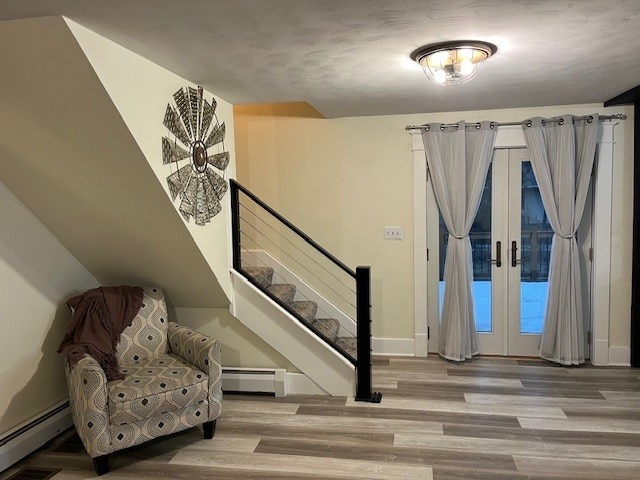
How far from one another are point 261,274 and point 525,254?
2331 mm

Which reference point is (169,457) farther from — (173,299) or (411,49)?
(411,49)

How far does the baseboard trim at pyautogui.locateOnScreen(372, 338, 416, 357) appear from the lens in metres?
4.64

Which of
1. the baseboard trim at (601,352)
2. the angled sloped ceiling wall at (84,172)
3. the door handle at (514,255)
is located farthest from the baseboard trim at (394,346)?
the angled sloped ceiling wall at (84,172)

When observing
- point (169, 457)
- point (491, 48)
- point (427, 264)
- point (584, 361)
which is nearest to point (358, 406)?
point (169, 457)

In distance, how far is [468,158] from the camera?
4.36m

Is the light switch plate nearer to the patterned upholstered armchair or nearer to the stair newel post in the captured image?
the stair newel post

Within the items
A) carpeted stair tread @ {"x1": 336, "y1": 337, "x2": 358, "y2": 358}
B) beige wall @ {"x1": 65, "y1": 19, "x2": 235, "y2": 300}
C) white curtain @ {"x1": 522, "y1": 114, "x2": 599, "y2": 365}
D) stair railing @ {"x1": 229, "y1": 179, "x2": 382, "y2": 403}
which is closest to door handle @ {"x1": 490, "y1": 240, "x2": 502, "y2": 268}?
white curtain @ {"x1": 522, "y1": 114, "x2": 599, "y2": 365}

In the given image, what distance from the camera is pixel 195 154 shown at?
3178 millimetres

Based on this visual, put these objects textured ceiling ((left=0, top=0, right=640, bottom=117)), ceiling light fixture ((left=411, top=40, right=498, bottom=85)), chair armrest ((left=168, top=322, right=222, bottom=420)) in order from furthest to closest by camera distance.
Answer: chair armrest ((left=168, top=322, right=222, bottom=420)) → ceiling light fixture ((left=411, top=40, right=498, bottom=85)) → textured ceiling ((left=0, top=0, right=640, bottom=117))

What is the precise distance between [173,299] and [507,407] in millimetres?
2544

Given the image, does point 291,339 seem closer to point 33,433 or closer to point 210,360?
point 210,360

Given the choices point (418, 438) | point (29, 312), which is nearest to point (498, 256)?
point (418, 438)

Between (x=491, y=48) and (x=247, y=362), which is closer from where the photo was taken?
(x=491, y=48)

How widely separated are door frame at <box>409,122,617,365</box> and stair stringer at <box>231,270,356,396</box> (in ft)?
3.83
